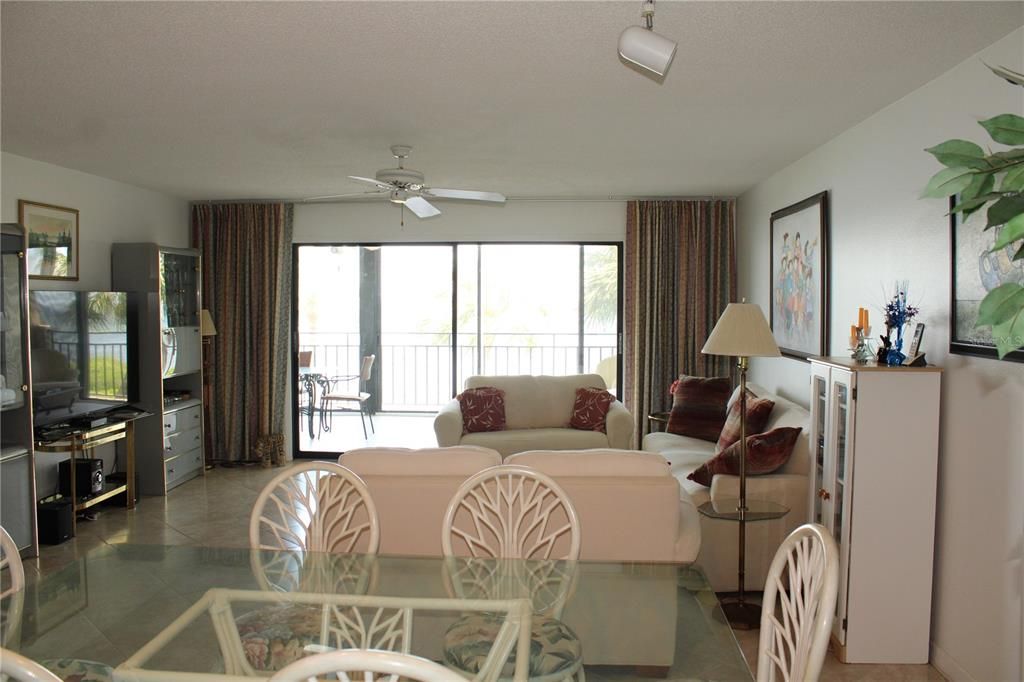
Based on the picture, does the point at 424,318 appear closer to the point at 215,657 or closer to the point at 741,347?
the point at 741,347

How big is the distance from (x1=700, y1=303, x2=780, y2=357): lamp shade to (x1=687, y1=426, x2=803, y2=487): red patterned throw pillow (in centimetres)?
51

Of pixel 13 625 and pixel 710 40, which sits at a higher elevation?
pixel 710 40

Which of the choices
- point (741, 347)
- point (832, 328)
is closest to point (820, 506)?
point (741, 347)

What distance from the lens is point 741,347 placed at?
3.71 meters

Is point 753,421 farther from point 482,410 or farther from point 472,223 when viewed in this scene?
point 472,223

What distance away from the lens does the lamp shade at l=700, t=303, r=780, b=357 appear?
3.70m

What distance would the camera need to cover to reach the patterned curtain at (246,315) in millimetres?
7344

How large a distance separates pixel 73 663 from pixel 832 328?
13.4ft

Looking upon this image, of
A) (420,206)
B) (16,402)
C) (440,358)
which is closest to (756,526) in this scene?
(420,206)

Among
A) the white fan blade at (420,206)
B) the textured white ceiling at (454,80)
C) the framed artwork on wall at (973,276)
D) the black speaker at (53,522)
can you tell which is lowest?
the black speaker at (53,522)

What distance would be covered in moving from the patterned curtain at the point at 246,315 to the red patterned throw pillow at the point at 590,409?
9.71 feet

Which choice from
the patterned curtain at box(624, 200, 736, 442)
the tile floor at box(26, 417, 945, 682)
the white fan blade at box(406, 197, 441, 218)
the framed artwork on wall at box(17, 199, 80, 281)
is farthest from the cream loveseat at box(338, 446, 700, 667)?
the patterned curtain at box(624, 200, 736, 442)

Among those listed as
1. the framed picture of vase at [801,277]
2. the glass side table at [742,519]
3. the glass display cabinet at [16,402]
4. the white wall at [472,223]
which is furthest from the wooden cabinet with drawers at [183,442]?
the framed picture of vase at [801,277]

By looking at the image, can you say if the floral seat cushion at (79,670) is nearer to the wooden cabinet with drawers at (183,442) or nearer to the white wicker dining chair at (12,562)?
the white wicker dining chair at (12,562)
